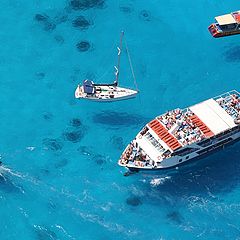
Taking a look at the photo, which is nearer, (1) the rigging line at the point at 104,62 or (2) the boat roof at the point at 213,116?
(2) the boat roof at the point at 213,116

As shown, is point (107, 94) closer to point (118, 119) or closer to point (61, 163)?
point (118, 119)

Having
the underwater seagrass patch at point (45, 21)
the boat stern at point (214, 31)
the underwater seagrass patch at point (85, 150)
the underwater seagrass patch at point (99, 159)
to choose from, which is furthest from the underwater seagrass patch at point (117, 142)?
the boat stern at point (214, 31)

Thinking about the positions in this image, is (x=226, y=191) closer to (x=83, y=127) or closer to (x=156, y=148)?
(x=156, y=148)

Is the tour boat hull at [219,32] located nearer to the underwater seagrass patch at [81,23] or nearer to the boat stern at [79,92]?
the underwater seagrass patch at [81,23]

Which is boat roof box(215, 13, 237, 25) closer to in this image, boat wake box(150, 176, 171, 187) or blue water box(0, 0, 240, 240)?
blue water box(0, 0, 240, 240)

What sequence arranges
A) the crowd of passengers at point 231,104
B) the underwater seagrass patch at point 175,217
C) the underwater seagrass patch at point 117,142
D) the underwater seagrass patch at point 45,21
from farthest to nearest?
the underwater seagrass patch at point 45,21 < the underwater seagrass patch at point 117,142 < the crowd of passengers at point 231,104 < the underwater seagrass patch at point 175,217

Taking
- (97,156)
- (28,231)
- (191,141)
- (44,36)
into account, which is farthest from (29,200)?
(44,36)

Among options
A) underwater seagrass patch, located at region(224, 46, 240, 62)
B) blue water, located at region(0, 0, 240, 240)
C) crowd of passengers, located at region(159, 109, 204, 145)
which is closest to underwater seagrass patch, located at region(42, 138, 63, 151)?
blue water, located at region(0, 0, 240, 240)

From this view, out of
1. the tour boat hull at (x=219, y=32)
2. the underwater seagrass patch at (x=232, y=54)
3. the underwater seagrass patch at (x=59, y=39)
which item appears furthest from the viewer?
the underwater seagrass patch at (x=59, y=39)
